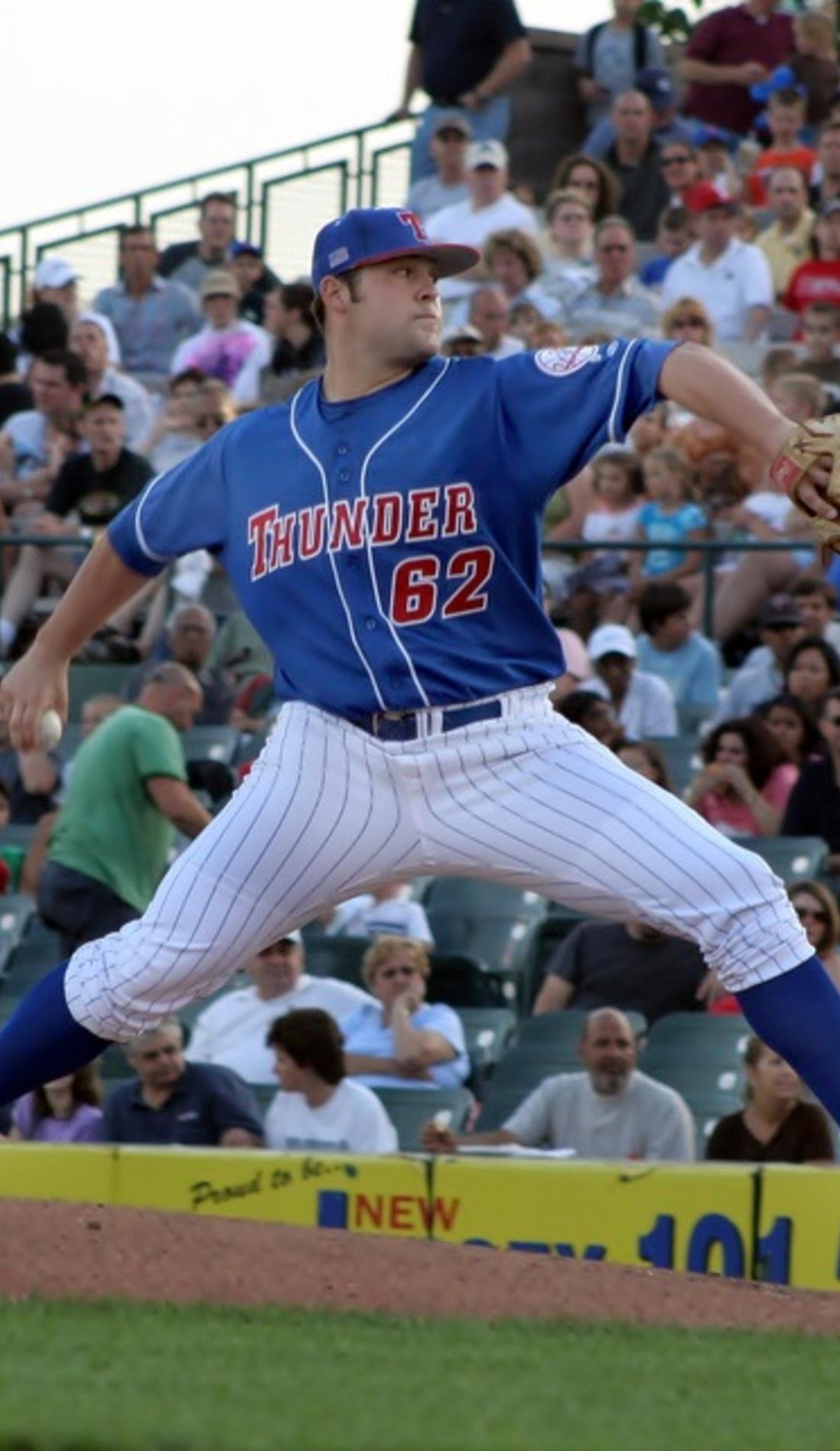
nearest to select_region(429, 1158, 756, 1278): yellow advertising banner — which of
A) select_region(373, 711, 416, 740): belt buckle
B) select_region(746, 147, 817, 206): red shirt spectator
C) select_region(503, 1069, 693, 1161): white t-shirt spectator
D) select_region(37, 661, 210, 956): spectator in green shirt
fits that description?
select_region(503, 1069, 693, 1161): white t-shirt spectator

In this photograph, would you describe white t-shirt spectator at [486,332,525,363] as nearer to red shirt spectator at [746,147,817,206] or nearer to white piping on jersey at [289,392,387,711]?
red shirt spectator at [746,147,817,206]

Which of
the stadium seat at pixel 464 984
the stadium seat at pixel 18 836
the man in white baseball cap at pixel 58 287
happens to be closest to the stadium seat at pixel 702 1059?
the stadium seat at pixel 464 984

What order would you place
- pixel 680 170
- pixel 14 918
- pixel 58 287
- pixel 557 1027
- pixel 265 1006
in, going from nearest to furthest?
1. pixel 557 1027
2. pixel 265 1006
3. pixel 14 918
4. pixel 680 170
5. pixel 58 287

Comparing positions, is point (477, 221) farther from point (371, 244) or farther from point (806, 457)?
point (806, 457)

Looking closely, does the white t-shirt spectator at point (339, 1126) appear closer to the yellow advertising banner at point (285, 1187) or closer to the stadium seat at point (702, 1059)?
the stadium seat at point (702, 1059)

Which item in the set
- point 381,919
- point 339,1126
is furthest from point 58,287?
point 339,1126

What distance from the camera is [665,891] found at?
16.4ft

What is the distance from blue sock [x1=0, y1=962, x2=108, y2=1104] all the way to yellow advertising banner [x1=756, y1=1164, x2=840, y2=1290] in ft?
6.88

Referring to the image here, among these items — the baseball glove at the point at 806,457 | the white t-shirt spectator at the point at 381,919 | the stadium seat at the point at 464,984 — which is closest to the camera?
the baseball glove at the point at 806,457

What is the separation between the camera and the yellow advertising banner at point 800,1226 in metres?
6.88

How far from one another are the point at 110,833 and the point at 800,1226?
3348 mm

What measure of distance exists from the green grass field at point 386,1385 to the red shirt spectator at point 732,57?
12.9 m

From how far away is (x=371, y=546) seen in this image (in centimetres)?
517

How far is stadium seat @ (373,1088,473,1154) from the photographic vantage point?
8.80m
